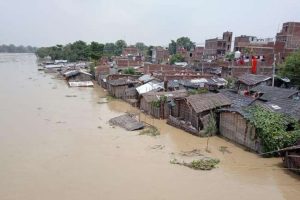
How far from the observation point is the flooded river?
11125mm

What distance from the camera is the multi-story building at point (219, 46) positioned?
55.2 m

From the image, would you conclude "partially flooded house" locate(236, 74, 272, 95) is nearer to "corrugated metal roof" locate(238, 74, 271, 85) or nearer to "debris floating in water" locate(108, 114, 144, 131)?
"corrugated metal roof" locate(238, 74, 271, 85)

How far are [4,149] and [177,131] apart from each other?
9.86 m

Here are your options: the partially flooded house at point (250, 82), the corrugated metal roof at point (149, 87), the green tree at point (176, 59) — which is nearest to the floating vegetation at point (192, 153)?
the partially flooded house at point (250, 82)

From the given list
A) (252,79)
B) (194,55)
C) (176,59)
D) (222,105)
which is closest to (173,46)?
(194,55)

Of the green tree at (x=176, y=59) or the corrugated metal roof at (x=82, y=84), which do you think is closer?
the corrugated metal roof at (x=82, y=84)

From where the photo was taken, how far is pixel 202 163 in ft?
43.5

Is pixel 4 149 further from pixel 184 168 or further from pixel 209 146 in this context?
pixel 209 146

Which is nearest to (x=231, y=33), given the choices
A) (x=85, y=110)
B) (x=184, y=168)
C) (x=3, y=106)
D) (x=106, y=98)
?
(x=106, y=98)

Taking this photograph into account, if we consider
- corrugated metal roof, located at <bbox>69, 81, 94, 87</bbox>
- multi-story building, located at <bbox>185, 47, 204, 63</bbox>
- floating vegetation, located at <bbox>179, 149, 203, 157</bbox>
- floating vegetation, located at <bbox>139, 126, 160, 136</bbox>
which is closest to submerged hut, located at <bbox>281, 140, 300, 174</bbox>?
floating vegetation, located at <bbox>179, 149, 203, 157</bbox>

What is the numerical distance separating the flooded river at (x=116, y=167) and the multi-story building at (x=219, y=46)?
39.2 meters

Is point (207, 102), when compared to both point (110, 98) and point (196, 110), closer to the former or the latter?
point (196, 110)

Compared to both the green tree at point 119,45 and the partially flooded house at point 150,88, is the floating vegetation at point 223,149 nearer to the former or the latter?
the partially flooded house at point 150,88

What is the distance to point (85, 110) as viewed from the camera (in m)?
24.7
